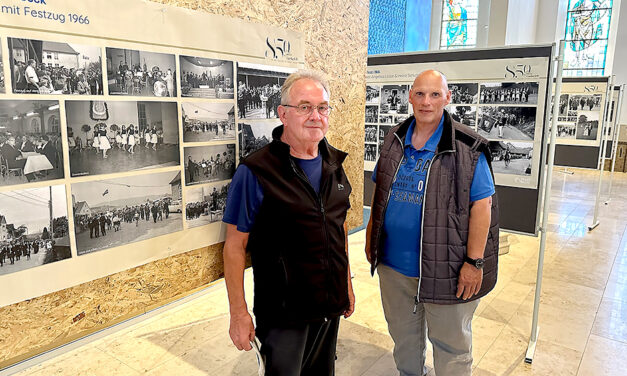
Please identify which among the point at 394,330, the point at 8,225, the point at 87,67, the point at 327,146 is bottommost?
the point at 394,330

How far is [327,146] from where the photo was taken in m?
1.82

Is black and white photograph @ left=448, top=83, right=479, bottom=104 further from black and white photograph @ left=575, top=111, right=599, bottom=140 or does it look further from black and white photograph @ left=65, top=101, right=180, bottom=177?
black and white photograph @ left=575, top=111, right=599, bottom=140

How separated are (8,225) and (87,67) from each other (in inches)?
23.6

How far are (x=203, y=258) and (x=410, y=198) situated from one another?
3.45ft

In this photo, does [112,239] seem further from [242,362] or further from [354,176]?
[354,176]

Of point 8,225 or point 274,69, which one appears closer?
point 8,225

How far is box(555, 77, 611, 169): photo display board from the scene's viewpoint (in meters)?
7.13

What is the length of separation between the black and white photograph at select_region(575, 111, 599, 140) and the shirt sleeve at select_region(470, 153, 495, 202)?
676cm

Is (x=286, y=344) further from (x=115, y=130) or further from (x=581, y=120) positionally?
(x=581, y=120)

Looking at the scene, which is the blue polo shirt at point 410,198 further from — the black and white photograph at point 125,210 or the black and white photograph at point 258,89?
the black and white photograph at point 125,210

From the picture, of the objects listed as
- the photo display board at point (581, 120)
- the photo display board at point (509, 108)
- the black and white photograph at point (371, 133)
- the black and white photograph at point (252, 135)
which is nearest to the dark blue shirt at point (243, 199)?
the black and white photograph at point (252, 135)

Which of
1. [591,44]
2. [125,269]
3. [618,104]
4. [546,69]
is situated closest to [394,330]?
[125,269]

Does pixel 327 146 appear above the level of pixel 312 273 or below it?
above

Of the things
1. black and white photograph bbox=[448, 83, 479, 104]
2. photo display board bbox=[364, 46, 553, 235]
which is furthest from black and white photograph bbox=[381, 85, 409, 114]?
black and white photograph bbox=[448, 83, 479, 104]
